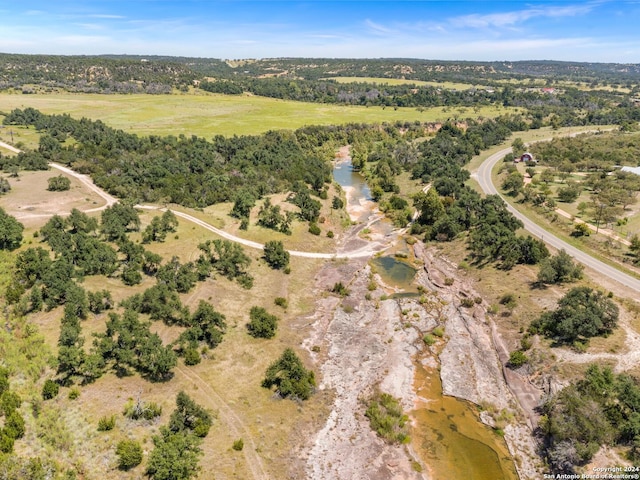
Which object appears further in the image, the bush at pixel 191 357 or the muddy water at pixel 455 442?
the bush at pixel 191 357

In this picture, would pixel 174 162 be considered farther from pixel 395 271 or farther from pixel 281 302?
pixel 395 271

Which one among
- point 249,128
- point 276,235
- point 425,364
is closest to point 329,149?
point 249,128

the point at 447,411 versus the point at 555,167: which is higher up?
the point at 555,167

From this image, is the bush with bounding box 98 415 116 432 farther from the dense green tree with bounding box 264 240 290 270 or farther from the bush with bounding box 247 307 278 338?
the dense green tree with bounding box 264 240 290 270

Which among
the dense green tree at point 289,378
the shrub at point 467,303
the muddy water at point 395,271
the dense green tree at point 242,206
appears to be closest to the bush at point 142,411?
the dense green tree at point 289,378

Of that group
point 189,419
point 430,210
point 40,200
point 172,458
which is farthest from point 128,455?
point 40,200

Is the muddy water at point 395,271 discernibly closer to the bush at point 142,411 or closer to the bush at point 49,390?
the bush at point 142,411

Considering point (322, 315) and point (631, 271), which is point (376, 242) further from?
point (631, 271)
